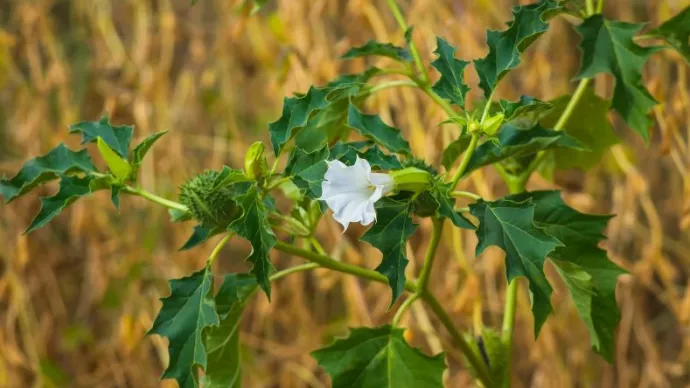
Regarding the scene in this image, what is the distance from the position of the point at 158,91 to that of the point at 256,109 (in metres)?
0.43

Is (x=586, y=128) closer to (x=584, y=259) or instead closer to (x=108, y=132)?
(x=584, y=259)

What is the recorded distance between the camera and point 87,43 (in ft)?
8.69

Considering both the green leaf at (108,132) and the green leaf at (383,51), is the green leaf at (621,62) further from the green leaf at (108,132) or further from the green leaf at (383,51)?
the green leaf at (108,132)

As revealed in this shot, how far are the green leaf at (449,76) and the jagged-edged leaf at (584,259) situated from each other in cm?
11

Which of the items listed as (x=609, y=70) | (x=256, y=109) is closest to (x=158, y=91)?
(x=256, y=109)

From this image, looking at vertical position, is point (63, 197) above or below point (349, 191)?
above

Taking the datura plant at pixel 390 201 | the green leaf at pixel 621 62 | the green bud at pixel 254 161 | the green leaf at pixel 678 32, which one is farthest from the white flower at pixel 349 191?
the green leaf at pixel 678 32

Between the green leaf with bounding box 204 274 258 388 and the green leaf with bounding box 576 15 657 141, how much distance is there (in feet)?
1.39

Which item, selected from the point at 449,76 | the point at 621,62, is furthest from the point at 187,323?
the point at 621,62

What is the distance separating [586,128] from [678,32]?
0.64 ft

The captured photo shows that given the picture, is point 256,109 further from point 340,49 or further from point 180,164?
point 340,49

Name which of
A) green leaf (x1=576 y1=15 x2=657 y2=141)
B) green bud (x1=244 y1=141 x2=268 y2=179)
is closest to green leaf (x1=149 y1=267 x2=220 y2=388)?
green bud (x1=244 y1=141 x2=268 y2=179)

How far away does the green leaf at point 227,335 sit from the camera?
866mm

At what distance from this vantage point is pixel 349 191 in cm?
66
